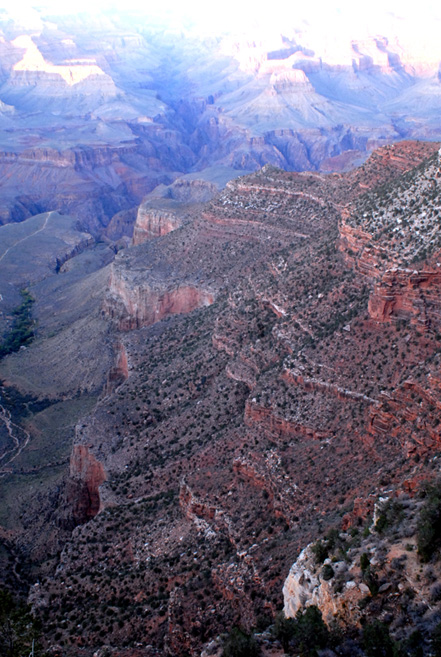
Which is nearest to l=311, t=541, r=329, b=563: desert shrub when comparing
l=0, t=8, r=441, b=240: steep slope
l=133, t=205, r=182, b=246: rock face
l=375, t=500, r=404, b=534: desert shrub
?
l=375, t=500, r=404, b=534: desert shrub

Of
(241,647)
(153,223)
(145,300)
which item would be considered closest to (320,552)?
(241,647)

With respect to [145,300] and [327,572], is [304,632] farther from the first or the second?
[145,300]

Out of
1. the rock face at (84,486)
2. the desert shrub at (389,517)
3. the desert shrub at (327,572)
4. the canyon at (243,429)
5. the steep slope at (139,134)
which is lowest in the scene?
the steep slope at (139,134)

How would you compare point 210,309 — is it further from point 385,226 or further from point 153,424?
point 385,226

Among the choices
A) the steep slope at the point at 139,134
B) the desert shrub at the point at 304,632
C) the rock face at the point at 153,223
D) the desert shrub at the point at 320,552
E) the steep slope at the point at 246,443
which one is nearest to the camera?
the desert shrub at the point at 304,632

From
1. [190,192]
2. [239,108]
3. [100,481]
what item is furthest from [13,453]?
[239,108]

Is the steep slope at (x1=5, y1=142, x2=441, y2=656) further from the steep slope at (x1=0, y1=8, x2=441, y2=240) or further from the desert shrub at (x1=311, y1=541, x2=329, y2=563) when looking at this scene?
the steep slope at (x1=0, y1=8, x2=441, y2=240)

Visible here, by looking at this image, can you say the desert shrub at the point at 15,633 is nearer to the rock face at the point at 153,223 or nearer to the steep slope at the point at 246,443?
the steep slope at the point at 246,443

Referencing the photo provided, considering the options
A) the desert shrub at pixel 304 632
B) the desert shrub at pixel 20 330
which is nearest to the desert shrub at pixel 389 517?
the desert shrub at pixel 304 632
